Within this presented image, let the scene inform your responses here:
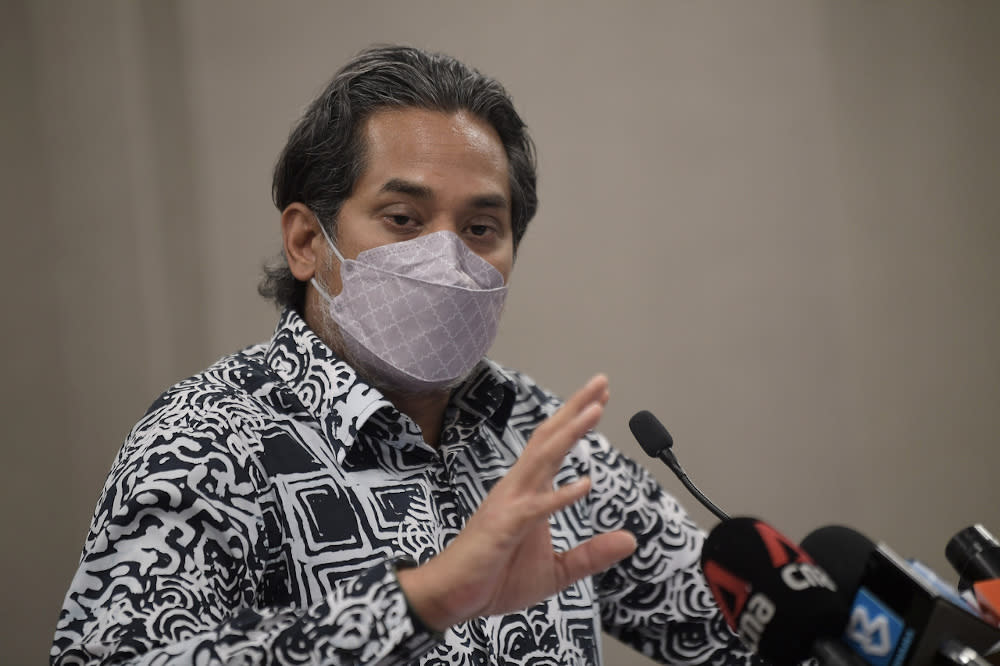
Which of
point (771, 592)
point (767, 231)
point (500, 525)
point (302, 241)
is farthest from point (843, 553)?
point (767, 231)

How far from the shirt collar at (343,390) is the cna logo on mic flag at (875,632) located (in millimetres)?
687

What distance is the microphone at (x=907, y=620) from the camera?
68 centimetres

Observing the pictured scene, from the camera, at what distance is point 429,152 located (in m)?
1.33

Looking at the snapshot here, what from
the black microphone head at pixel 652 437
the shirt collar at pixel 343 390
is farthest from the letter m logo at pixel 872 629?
the shirt collar at pixel 343 390

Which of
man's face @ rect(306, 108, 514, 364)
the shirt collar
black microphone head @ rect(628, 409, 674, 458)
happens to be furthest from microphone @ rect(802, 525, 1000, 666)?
man's face @ rect(306, 108, 514, 364)

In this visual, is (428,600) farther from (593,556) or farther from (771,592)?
(771,592)

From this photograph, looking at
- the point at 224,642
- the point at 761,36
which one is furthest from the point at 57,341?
the point at 761,36

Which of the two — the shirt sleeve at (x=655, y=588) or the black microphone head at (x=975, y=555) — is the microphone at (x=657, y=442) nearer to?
the black microphone head at (x=975, y=555)

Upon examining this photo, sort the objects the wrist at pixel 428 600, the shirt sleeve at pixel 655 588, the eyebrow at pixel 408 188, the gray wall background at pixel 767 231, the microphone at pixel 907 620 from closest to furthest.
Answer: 1. the microphone at pixel 907 620
2. the wrist at pixel 428 600
3. the eyebrow at pixel 408 188
4. the shirt sleeve at pixel 655 588
5. the gray wall background at pixel 767 231

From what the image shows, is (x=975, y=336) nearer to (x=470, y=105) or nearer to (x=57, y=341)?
(x=470, y=105)

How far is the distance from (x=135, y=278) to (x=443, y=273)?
1.17 meters

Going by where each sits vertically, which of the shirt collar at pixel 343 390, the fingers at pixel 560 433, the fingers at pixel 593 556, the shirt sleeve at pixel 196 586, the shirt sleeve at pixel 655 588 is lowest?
the shirt sleeve at pixel 655 588

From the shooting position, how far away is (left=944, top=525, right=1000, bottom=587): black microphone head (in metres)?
0.94

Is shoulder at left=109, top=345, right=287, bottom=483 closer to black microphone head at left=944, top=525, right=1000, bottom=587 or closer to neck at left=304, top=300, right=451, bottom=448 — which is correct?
neck at left=304, top=300, right=451, bottom=448
